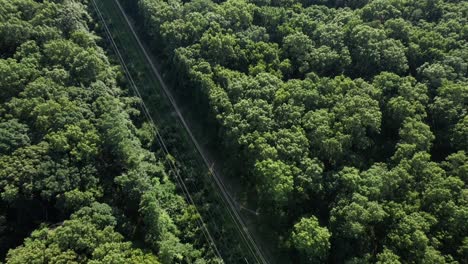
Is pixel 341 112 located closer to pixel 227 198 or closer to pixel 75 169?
pixel 227 198

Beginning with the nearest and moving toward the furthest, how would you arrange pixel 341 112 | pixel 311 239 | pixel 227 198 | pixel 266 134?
pixel 311 239 → pixel 341 112 → pixel 266 134 → pixel 227 198

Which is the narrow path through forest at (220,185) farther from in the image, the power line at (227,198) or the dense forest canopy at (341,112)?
the dense forest canopy at (341,112)

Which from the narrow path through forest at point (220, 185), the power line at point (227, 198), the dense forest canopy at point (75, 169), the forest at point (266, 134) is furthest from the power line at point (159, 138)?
the power line at point (227, 198)

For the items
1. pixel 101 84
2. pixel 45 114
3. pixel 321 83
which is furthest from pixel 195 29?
pixel 45 114

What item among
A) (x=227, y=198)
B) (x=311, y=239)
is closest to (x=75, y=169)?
(x=227, y=198)

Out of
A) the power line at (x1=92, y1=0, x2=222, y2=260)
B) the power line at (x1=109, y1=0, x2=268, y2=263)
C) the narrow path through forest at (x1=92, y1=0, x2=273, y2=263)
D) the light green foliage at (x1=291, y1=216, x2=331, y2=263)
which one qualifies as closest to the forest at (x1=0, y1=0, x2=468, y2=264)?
the light green foliage at (x1=291, y1=216, x2=331, y2=263)
